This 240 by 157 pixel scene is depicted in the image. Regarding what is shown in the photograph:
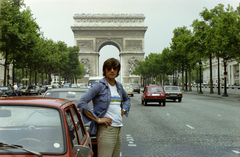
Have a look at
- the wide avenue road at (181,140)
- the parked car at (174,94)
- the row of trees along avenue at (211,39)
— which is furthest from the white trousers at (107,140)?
the row of trees along avenue at (211,39)

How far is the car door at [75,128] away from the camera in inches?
Result: 138

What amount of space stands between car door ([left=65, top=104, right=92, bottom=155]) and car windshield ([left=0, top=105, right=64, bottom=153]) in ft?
0.49

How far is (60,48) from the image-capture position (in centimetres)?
7512

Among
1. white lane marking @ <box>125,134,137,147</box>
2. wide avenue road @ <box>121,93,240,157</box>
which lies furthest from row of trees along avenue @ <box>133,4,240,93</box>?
white lane marking @ <box>125,134,137,147</box>

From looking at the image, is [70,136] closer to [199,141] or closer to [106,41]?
[199,141]

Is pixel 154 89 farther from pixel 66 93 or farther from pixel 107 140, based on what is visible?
pixel 107 140

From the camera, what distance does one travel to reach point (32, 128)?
3.47m

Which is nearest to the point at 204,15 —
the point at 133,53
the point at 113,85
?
the point at 113,85

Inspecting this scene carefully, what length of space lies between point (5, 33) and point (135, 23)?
64.6 m

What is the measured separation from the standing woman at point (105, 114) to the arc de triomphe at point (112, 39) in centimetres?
8750

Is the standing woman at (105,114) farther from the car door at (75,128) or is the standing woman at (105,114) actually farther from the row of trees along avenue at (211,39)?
the row of trees along avenue at (211,39)

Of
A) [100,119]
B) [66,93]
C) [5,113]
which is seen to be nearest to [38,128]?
[5,113]

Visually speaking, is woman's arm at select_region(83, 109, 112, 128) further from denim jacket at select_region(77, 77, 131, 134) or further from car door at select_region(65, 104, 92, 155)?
car door at select_region(65, 104, 92, 155)

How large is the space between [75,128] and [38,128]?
495 mm
